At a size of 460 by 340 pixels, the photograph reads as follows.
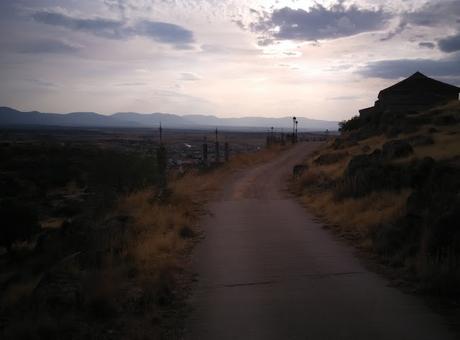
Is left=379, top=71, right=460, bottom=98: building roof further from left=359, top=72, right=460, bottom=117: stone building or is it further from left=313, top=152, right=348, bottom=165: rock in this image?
left=313, top=152, right=348, bottom=165: rock

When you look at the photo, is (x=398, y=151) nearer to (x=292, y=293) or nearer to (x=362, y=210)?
(x=362, y=210)

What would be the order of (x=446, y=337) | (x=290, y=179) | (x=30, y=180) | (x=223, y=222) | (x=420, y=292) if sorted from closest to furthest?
(x=446, y=337)
(x=420, y=292)
(x=223, y=222)
(x=290, y=179)
(x=30, y=180)

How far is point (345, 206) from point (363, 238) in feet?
9.50

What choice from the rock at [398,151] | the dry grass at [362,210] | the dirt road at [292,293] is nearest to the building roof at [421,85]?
the rock at [398,151]

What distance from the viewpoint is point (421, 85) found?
41.1 m

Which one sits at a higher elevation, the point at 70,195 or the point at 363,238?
the point at 363,238

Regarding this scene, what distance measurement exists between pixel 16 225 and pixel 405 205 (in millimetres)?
17783

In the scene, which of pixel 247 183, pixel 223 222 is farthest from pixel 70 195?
pixel 223 222

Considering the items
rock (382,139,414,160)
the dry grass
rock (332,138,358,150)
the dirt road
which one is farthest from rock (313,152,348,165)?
the dirt road

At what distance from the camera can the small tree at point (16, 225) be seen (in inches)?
840

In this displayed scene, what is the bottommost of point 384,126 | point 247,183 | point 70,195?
point 70,195

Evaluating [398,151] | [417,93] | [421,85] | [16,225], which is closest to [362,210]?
[398,151]

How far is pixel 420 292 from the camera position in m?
6.60

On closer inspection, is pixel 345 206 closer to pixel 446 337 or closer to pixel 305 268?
pixel 305 268
